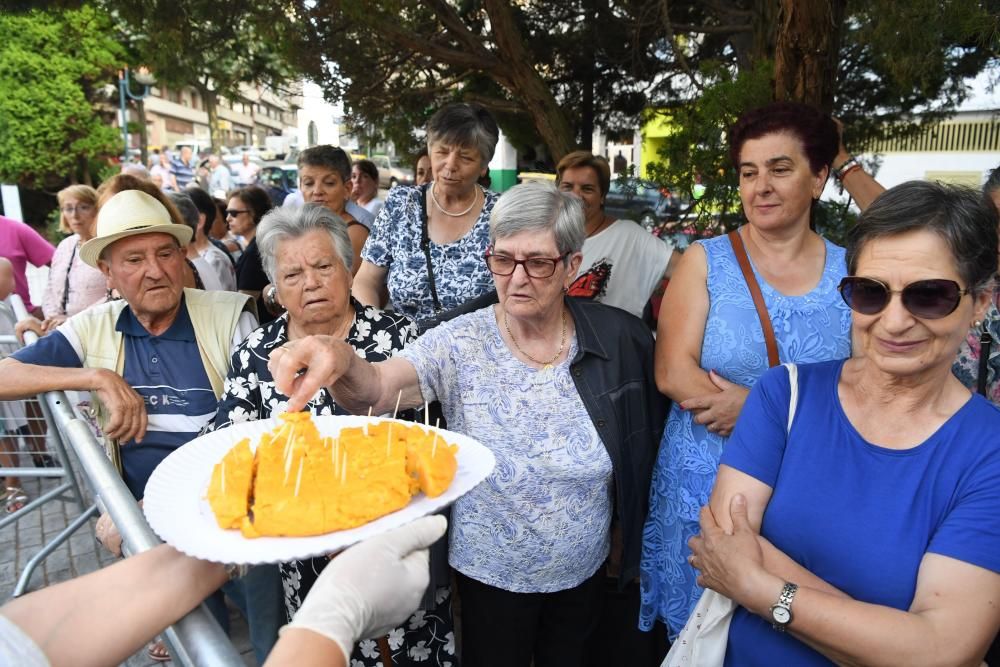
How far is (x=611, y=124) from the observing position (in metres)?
7.68

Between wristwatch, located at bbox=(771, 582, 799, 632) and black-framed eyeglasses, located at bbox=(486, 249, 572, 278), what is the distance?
119 centimetres

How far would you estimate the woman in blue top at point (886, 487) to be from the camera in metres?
1.50

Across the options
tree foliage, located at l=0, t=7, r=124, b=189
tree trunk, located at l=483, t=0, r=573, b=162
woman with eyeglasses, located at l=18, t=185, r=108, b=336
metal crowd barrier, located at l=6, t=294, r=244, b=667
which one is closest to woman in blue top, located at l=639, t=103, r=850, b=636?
metal crowd barrier, located at l=6, t=294, r=244, b=667

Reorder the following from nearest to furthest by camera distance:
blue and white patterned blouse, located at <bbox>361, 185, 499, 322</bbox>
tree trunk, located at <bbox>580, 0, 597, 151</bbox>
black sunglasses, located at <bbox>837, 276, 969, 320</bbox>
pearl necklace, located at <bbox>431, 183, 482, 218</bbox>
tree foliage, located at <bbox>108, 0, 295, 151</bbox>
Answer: black sunglasses, located at <bbox>837, 276, 969, 320</bbox>
blue and white patterned blouse, located at <bbox>361, 185, 499, 322</bbox>
pearl necklace, located at <bbox>431, 183, 482, 218</bbox>
tree foliage, located at <bbox>108, 0, 295, 151</bbox>
tree trunk, located at <bbox>580, 0, 597, 151</bbox>

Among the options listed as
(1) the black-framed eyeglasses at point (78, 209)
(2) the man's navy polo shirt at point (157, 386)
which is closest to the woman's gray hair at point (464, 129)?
(2) the man's navy polo shirt at point (157, 386)

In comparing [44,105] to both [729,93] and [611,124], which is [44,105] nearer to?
[611,124]

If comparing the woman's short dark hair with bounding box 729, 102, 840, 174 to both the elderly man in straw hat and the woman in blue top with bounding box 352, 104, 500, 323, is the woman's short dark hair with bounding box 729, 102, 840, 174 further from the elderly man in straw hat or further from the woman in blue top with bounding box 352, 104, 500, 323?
the elderly man in straw hat

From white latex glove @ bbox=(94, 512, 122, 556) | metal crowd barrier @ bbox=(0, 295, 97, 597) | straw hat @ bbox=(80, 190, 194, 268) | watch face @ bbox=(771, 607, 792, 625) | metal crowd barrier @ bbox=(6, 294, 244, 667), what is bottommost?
metal crowd barrier @ bbox=(0, 295, 97, 597)

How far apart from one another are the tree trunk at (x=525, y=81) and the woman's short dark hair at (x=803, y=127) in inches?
125

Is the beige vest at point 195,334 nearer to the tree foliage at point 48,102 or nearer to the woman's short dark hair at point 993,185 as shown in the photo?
the woman's short dark hair at point 993,185

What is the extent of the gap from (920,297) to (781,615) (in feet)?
2.64

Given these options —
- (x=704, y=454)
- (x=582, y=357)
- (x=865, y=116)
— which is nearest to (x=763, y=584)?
(x=704, y=454)

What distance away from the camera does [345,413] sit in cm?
254

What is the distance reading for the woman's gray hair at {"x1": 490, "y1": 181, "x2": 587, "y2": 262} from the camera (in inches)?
92.3
